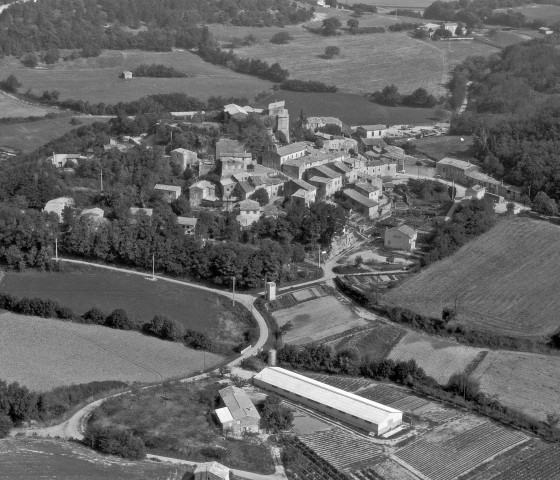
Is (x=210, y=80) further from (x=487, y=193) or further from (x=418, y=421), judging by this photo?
(x=418, y=421)

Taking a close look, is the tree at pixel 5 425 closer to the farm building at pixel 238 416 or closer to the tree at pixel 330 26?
the farm building at pixel 238 416

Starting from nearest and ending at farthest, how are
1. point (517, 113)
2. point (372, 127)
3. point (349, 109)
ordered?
point (372, 127) → point (517, 113) → point (349, 109)

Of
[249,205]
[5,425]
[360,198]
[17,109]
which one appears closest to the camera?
[5,425]

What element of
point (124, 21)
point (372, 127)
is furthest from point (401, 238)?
point (124, 21)

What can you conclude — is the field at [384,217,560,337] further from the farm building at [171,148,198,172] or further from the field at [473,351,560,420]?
the farm building at [171,148,198,172]

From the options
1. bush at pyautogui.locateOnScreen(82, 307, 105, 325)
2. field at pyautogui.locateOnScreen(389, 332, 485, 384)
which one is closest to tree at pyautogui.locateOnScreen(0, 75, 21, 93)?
bush at pyautogui.locateOnScreen(82, 307, 105, 325)

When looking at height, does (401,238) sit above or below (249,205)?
below

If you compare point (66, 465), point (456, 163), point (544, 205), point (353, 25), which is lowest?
point (66, 465)

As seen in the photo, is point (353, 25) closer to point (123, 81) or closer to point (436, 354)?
point (123, 81)
